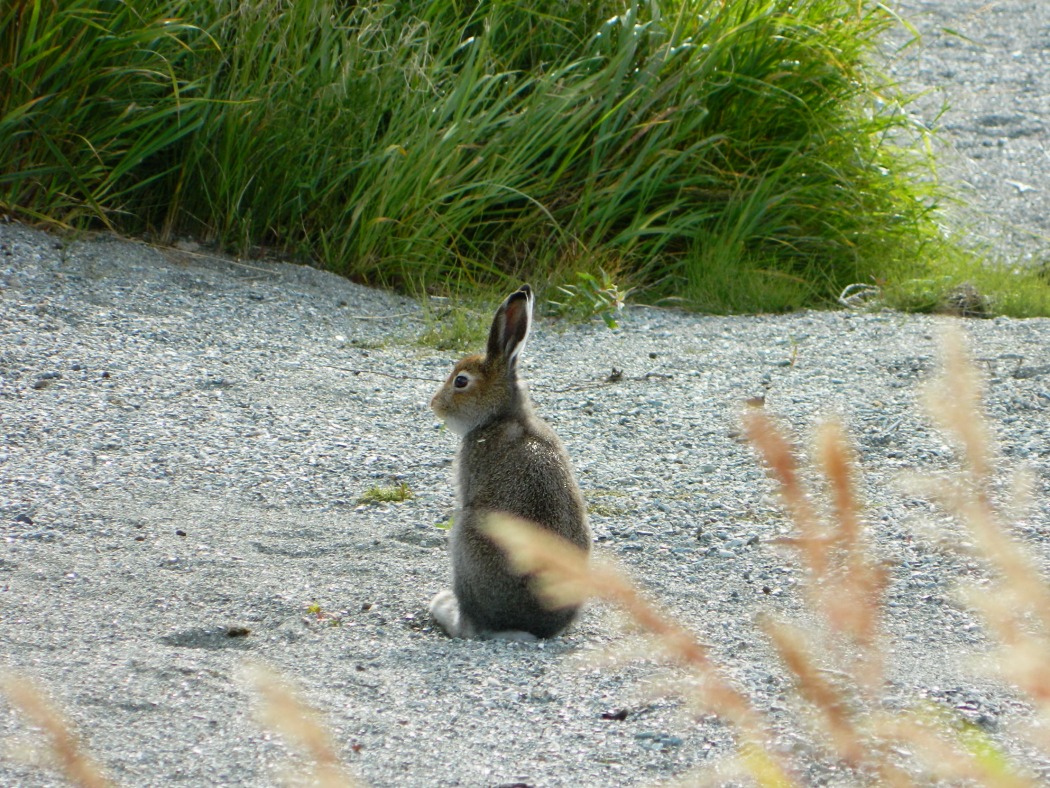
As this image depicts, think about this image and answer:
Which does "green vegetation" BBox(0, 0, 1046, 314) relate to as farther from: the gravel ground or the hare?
the hare

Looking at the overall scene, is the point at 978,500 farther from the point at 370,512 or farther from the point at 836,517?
the point at 370,512

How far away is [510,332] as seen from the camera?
468 cm

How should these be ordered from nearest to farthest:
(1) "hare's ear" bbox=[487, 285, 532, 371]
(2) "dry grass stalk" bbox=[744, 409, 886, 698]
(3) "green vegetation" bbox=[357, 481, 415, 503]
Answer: (2) "dry grass stalk" bbox=[744, 409, 886, 698] → (1) "hare's ear" bbox=[487, 285, 532, 371] → (3) "green vegetation" bbox=[357, 481, 415, 503]

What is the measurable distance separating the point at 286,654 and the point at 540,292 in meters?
4.98

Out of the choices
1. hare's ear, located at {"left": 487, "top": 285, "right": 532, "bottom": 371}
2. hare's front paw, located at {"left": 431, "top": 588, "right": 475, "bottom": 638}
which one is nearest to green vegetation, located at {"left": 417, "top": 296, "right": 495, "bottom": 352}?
hare's ear, located at {"left": 487, "top": 285, "right": 532, "bottom": 371}

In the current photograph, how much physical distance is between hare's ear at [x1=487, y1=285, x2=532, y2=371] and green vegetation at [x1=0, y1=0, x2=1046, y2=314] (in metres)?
3.89

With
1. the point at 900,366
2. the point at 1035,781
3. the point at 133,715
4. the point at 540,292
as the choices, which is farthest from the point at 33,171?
the point at 1035,781

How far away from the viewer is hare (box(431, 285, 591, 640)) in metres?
4.08

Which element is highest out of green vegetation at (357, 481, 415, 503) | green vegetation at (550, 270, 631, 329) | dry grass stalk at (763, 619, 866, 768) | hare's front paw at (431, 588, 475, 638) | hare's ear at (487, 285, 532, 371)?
dry grass stalk at (763, 619, 866, 768)

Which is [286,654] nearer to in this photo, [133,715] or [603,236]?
[133,715]

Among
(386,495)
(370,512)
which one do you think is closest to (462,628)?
(370,512)

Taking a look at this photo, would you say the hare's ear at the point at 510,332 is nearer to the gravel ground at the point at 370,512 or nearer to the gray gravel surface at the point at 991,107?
the gravel ground at the point at 370,512

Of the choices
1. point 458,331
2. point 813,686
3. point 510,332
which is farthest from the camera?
point 458,331

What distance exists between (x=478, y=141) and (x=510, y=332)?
461cm
